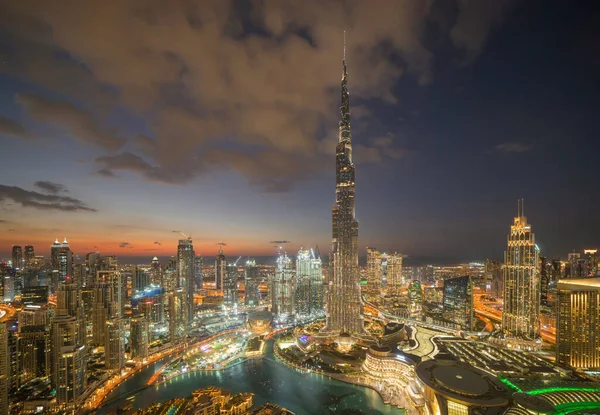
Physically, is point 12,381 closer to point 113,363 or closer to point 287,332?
point 113,363

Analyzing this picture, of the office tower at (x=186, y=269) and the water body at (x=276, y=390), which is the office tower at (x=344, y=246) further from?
the office tower at (x=186, y=269)

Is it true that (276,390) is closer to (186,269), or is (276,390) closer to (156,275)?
(186,269)

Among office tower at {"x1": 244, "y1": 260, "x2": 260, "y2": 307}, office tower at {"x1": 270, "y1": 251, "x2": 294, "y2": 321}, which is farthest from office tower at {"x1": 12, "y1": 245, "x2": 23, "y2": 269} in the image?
office tower at {"x1": 270, "y1": 251, "x2": 294, "y2": 321}

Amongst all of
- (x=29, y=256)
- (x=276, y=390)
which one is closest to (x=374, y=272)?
(x=276, y=390)

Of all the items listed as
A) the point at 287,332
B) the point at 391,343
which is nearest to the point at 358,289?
the point at 391,343

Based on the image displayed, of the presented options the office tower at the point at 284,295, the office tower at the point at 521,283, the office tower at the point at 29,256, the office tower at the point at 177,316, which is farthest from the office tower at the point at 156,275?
the office tower at the point at 521,283

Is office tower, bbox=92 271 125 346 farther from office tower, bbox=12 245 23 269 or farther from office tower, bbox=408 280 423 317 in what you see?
office tower, bbox=408 280 423 317
